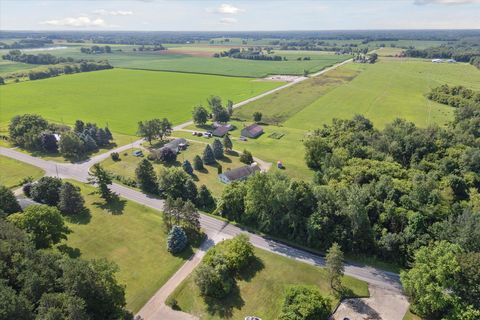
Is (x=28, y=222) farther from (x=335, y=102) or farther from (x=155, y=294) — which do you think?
(x=335, y=102)

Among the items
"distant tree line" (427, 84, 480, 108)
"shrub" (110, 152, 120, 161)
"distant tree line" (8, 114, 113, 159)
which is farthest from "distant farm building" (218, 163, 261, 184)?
"distant tree line" (427, 84, 480, 108)

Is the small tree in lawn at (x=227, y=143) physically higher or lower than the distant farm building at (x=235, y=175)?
higher

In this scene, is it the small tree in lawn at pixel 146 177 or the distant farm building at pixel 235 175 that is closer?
the small tree in lawn at pixel 146 177

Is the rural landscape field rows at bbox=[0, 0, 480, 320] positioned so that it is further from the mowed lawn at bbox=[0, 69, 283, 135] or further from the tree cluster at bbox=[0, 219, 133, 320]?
the mowed lawn at bbox=[0, 69, 283, 135]

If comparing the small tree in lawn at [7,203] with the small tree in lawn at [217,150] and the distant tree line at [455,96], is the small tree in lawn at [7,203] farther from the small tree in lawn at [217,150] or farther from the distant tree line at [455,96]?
the distant tree line at [455,96]

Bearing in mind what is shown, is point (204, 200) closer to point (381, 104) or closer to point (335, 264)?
point (335, 264)

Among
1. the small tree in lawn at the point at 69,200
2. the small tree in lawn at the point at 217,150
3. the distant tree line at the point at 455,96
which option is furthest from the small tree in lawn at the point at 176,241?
the distant tree line at the point at 455,96
